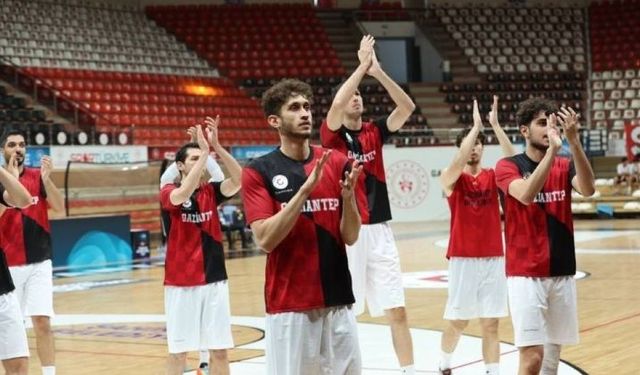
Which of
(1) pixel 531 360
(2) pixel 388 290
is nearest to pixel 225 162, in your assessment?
(2) pixel 388 290

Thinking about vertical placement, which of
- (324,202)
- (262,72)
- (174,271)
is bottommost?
(174,271)

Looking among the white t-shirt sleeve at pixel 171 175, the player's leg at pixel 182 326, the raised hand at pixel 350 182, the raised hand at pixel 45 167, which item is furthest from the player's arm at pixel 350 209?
the raised hand at pixel 45 167

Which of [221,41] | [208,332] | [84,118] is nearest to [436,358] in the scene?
[208,332]

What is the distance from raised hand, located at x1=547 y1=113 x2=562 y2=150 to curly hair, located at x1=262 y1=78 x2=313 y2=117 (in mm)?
1602

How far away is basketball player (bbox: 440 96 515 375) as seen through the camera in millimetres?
8695

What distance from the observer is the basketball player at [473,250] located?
342 inches

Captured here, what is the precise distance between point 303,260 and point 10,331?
86.9 inches

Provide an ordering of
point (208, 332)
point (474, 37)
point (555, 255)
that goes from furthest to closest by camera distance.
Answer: point (474, 37) → point (208, 332) → point (555, 255)

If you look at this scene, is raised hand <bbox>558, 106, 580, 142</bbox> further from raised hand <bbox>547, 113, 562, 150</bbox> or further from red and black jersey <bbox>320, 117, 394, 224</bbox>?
red and black jersey <bbox>320, 117, 394, 224</bbox>

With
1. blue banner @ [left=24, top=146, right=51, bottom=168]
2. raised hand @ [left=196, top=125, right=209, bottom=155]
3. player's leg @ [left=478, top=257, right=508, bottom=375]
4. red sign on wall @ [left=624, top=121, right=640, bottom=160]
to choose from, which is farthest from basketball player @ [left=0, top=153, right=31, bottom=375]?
red sign on wall @ [left=624, top=121, right=640, bottom=160]

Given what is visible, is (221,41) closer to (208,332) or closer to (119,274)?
(119,274)

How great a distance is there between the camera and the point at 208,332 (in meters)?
7.91

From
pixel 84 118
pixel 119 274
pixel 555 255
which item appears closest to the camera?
pixel 555 255

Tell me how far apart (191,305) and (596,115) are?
32220 millimetres
